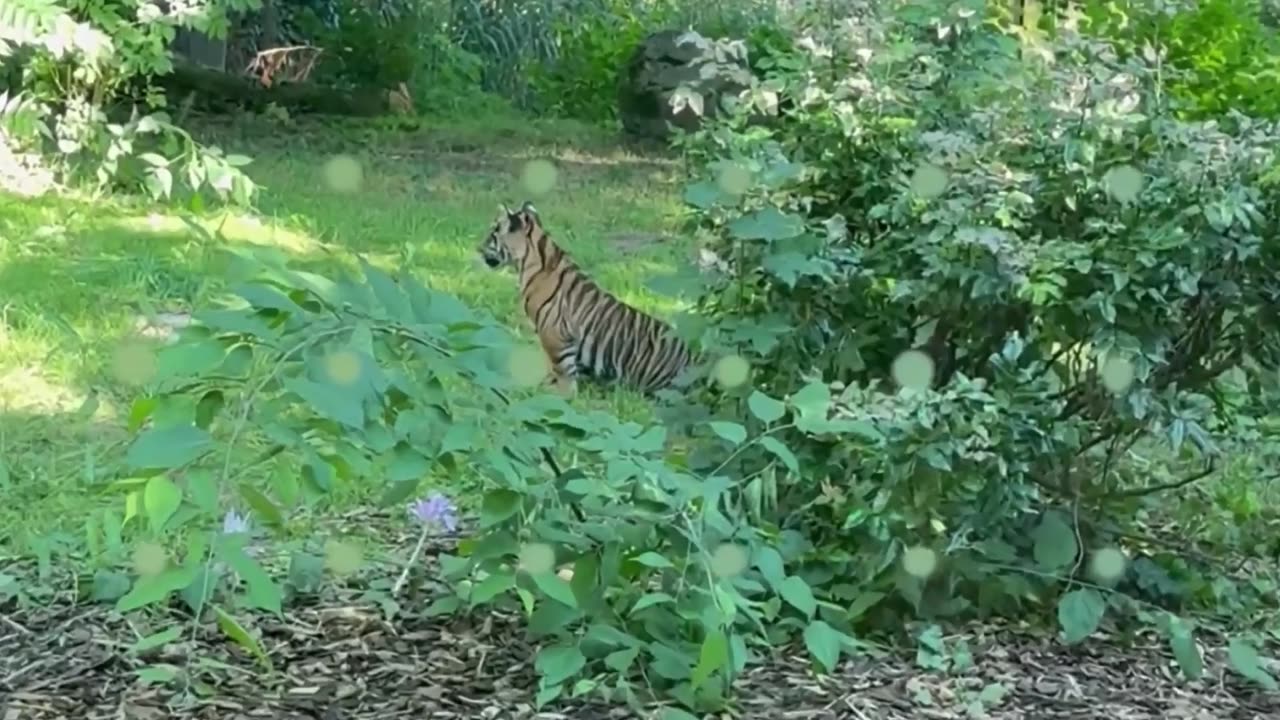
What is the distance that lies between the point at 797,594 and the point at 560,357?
120 inches

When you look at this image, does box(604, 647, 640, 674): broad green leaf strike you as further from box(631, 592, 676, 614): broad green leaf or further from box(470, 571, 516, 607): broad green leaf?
box(470, 571, 516, 607): broad green leaf

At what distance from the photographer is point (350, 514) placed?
4.02 m

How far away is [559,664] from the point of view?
279cm

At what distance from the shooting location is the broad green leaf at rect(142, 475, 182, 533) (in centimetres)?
236

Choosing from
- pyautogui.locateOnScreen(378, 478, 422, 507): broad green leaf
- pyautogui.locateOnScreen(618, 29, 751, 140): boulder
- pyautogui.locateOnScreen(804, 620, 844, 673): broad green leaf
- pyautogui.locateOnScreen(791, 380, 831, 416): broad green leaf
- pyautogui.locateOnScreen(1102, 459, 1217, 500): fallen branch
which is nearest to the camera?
pyautogui.locateOnScreen(378, 478, 422, 507): broad green leaf

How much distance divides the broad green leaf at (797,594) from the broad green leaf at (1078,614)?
2.04ft

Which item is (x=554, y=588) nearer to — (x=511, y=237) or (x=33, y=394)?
(x=33, y=394)

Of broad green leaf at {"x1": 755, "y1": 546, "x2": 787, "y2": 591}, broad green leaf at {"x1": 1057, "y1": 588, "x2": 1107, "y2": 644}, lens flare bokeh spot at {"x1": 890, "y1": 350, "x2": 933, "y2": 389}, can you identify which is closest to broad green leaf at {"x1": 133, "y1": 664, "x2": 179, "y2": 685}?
broad green leaf at {"x1": 755, "y1": 546, "x2": 787, "y2": 591}

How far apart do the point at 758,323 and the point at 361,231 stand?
4.56 metres

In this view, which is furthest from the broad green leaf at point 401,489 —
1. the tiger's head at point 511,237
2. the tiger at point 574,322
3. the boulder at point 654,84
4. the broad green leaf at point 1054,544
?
the boulder at point 654,84

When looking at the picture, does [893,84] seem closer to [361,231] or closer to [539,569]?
[539,569]

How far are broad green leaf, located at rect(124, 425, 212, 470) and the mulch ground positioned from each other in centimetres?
59

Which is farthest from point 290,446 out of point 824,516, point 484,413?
point 824,516

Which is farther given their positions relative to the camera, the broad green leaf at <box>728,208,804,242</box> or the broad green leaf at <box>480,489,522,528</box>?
the broad green leaf at <box>728,208,804,242</box>
